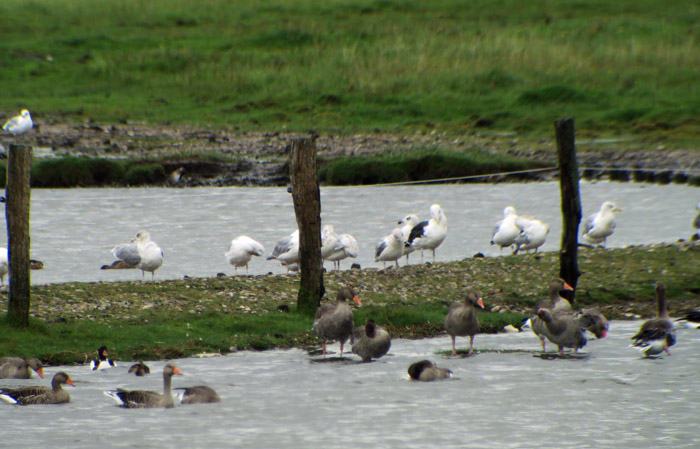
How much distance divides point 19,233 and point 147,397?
4256 millimetres

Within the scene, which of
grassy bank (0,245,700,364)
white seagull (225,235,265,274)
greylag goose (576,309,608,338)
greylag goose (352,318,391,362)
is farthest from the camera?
white seagull (225,235,265,274)

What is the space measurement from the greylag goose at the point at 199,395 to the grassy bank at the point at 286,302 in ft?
8.53

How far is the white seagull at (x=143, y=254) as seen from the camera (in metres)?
21.3

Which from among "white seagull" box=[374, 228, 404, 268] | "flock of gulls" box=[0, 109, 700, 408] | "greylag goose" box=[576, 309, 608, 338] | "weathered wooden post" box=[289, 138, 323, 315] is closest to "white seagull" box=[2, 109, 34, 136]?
"flock of gulls" box=[0, 109, 700, 408]

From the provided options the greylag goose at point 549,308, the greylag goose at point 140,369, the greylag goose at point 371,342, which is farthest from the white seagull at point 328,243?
the greylag goose at point 140,369

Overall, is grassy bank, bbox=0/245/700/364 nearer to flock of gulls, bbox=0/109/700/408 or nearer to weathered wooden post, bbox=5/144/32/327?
weathered wooden post, bbox=5/144/32/327

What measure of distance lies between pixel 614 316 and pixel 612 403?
18.8ft

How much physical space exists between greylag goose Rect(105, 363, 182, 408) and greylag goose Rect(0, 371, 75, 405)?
541 millimetres

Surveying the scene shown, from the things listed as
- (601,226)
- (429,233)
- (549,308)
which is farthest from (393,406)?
(601,226)

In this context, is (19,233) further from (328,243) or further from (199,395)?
(328,243)

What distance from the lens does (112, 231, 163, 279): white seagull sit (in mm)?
21328

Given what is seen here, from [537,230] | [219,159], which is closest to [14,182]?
[537,230]

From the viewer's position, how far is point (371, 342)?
50.3ft

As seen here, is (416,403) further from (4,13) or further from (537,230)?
(4,13)
